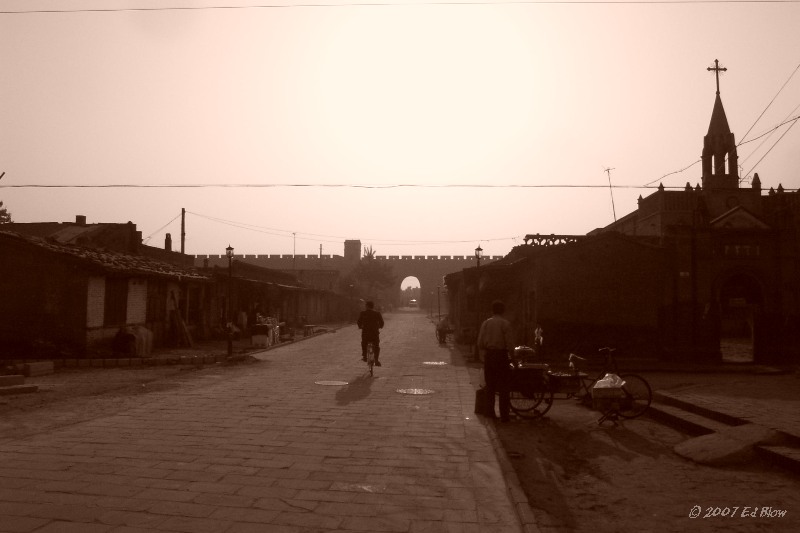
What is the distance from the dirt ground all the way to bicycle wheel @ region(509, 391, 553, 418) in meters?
0.75

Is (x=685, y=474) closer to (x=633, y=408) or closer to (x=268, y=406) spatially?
(x=633, y=408)

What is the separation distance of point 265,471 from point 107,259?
17194 millimetres

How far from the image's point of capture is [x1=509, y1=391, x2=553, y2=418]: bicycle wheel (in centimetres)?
1008

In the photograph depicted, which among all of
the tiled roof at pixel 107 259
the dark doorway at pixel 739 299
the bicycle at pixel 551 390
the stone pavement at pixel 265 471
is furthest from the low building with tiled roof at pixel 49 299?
the dark doorway at pixel 739 299

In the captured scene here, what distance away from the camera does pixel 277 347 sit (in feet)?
81.8

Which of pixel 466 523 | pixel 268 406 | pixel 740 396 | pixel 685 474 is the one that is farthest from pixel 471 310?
pixel 466 523

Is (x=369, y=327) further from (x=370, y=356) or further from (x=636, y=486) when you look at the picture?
(x=636, y=486)

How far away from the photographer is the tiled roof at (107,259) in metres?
18.8

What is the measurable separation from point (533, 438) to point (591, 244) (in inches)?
515

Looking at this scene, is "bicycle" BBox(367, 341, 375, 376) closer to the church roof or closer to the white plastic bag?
the white plastic bag

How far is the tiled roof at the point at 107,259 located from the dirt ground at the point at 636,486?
15147mm

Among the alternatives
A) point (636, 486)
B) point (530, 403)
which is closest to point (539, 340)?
point (530, 403)

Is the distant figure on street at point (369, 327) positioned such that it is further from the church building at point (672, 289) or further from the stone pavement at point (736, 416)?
the church building at point (672, 289)

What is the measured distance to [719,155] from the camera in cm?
4459
